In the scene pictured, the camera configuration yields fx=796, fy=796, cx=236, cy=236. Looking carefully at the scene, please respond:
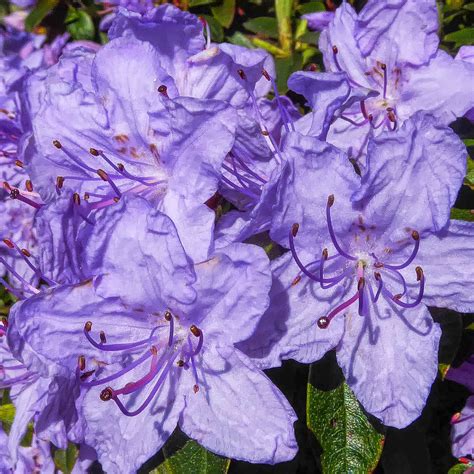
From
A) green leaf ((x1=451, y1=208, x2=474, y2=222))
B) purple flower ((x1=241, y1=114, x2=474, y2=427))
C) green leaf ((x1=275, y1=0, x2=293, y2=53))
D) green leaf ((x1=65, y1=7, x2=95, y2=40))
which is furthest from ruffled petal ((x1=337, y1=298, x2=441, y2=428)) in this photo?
green leaf ((x1=65, y1=7, x2=95, y2=40))

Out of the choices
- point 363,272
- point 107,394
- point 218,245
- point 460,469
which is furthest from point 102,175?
point 460,469

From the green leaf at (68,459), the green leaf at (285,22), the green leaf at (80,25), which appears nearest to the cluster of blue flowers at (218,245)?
the green leaf at (68,459)

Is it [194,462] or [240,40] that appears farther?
[240,40]

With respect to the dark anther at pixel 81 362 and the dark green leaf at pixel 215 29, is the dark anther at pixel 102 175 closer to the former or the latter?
the dark anther at pixel 81 362

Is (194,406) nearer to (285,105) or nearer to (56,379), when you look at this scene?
(56,379)

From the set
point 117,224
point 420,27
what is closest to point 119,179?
point 117,224

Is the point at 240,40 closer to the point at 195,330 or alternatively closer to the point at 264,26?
the point at 264,26
